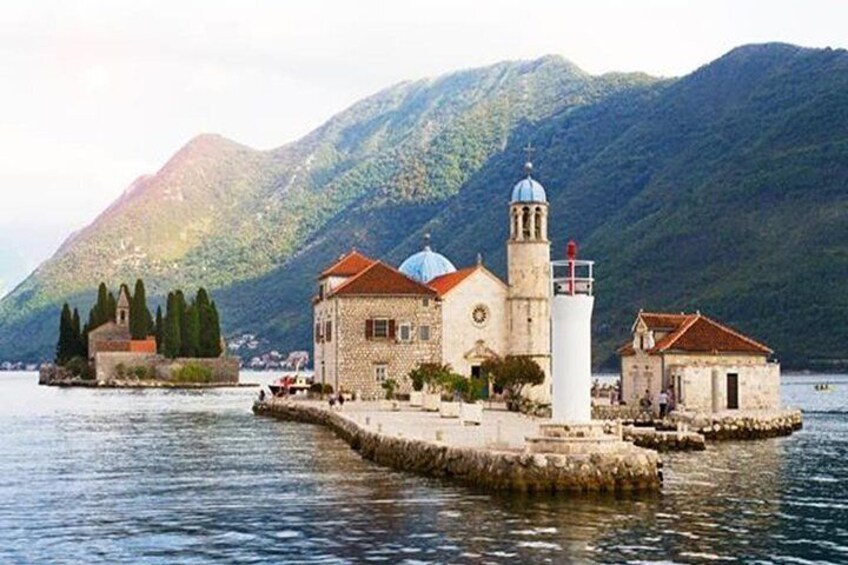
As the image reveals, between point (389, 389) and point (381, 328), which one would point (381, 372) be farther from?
point (381, 328)

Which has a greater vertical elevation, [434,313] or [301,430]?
[434,313]

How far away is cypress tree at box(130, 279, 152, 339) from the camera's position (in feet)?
504

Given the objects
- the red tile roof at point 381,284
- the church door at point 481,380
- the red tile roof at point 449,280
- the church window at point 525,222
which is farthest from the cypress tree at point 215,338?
the church window at point 525,222

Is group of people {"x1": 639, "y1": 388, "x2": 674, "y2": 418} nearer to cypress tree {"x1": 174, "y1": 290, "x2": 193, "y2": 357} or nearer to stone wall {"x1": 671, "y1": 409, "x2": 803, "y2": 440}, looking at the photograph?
stone wall {"x1": 671, "y1": 409, "x2": 803, "y2": 440}

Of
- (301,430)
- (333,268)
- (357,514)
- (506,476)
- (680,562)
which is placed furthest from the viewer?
(333,268)

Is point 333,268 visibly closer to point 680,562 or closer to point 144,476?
point 144,476

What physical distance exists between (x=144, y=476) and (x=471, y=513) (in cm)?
1333

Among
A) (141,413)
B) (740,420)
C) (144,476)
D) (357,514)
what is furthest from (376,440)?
(141,413)

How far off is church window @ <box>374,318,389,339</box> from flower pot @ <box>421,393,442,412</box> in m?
6.26

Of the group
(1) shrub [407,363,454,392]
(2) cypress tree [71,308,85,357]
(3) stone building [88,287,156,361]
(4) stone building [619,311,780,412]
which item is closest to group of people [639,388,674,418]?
(4) stone building [619,311,780,412]

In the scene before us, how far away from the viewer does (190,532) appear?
27141 millimetres

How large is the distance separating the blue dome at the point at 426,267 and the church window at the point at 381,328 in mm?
11143

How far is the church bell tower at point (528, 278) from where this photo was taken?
7181 cm

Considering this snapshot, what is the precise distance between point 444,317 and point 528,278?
16.3ft
